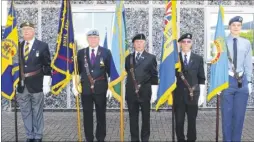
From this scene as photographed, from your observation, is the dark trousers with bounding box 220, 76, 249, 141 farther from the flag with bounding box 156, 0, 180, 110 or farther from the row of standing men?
the flag with bounding box 156, 0, 180, 110

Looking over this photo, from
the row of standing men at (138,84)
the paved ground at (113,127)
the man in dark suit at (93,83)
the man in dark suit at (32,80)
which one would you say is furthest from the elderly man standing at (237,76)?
the man in dark suit at (32,80)

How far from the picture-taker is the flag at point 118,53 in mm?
6203

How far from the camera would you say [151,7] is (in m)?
10.1

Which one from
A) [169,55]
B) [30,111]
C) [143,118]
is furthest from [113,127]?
[169,55]

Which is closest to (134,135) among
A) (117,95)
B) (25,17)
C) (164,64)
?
(117,95)

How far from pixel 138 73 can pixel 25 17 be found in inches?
199

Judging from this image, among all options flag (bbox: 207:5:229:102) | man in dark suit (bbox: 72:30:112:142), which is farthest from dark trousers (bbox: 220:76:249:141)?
man in dark suit (bbox: 72:30:112:142)

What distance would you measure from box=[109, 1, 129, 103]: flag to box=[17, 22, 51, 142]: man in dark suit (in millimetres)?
1148

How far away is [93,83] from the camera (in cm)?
622

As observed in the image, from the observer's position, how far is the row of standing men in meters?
5.86

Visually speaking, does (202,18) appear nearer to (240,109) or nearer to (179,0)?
(179,0)

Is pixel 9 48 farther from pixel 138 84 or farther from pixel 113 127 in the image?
pixel 113 127

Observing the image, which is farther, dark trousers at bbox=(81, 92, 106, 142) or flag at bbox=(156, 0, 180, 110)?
dark trousers at bbox=(81, 92, 106, 142)

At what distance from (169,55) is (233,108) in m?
1.29
